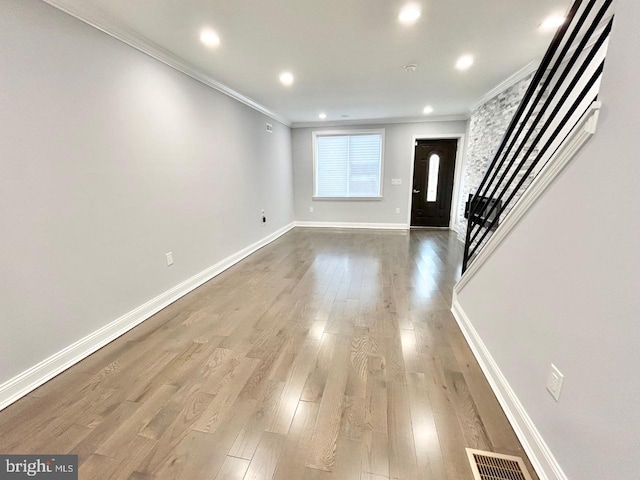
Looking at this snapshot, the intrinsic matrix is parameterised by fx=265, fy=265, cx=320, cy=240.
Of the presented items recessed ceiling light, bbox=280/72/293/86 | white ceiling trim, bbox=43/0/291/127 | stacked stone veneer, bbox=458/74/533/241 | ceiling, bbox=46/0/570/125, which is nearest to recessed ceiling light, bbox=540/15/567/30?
ceiling, bbox=46/0/570/125

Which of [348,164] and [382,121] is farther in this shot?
[348,164]

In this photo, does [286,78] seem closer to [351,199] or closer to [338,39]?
[338,39]

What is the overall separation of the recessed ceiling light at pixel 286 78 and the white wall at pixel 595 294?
295cm

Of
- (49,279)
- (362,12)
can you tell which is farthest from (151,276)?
(362,12)

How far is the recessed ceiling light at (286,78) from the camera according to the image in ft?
10.5

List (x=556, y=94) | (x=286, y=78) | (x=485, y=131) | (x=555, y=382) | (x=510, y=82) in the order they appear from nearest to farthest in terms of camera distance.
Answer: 1. (x=555, y=382)
2. (x=556, y=94)
3. (x=286, y=78)
4. (x=510, y=82)
5. (x=485, y=131)

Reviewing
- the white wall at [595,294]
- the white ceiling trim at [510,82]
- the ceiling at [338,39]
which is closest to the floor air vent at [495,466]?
the white wall at [595,294]

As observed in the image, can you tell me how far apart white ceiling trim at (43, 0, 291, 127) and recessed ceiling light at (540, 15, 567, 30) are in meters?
3.34

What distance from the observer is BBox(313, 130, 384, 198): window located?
6.30 meters

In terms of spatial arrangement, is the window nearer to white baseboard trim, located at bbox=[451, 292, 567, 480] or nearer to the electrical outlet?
white baseboard trim, located at bbox=[451, 292, 567, 480]

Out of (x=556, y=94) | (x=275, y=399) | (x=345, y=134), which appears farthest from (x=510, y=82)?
(x=275, y=399)

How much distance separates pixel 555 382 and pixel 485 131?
14.7ft

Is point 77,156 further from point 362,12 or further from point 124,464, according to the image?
point 362,12

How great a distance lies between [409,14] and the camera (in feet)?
6.66
